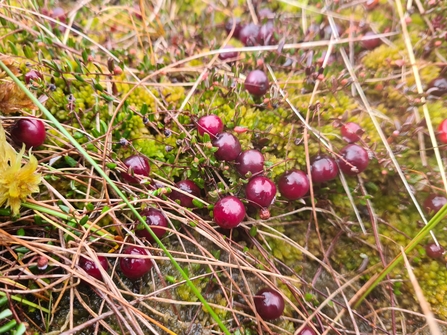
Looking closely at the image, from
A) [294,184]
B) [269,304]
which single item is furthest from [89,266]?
[294,184]

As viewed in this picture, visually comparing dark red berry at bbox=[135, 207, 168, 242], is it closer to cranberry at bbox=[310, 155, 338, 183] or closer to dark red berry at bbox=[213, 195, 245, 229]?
dark red berry at bbox=[213, 195, 245, 229]

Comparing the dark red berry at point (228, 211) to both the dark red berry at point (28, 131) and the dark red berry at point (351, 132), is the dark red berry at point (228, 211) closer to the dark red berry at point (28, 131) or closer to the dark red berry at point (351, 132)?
the dark red berry at point (351, 132)

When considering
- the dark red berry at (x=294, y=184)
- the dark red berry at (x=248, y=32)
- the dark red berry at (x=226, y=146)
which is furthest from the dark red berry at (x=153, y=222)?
the dark red berry at (x=248, y=32)

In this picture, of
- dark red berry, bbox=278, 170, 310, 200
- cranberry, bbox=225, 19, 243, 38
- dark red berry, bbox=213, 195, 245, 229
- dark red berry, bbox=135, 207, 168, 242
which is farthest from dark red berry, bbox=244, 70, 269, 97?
dark red berry, bbox=135, 207, 168, 242

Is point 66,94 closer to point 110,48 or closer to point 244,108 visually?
point 110,48

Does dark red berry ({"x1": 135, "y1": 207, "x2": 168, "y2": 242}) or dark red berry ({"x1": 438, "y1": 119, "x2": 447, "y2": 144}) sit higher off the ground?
dark red berry ({"x1": 438, "y1": 119, "x2": 447, "y2": 144})
